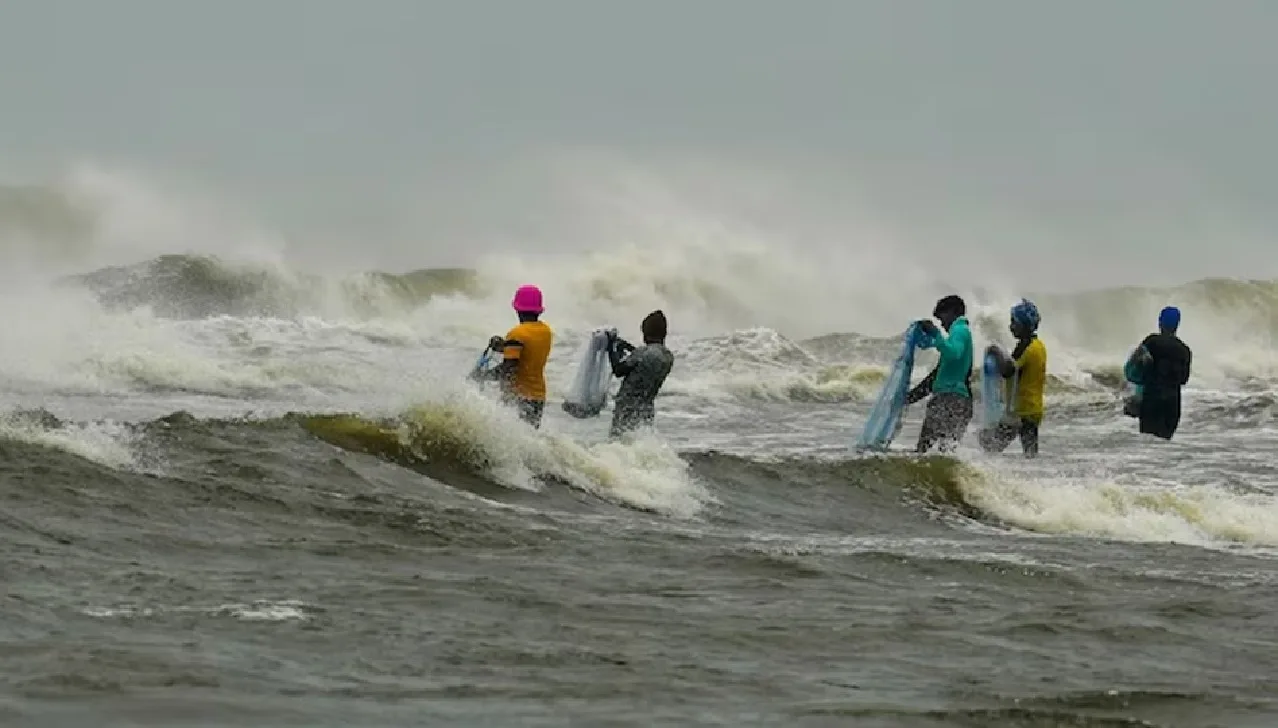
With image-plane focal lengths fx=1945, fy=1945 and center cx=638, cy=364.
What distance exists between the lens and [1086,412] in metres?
27.2

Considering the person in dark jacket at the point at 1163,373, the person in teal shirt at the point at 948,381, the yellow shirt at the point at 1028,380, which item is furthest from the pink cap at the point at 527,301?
the person in dark jacket at the point at 1163,373

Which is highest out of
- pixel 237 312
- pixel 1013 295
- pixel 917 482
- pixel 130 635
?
pixel 1013 295

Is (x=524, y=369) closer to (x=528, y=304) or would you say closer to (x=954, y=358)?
(x=528, y=304)

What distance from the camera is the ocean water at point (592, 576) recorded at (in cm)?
555

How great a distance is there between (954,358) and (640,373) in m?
2.17

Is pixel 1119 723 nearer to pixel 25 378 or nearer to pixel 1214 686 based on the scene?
pixel 1214 686

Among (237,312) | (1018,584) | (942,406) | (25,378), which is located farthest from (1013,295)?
(1018,584)

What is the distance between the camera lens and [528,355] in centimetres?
1268

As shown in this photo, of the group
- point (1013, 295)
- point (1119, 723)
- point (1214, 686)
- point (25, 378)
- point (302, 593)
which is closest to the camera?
point (1119, 723)

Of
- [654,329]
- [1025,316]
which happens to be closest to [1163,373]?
[1025,316]

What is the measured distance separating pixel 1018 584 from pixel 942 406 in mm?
5244

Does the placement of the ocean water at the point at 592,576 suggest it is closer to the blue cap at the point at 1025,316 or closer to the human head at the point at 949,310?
the human head at the point at 949,310

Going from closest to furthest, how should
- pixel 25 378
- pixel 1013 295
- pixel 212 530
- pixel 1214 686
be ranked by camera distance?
pixel 1214 686
pixel 212 530
pixel 25 378
pixel 1013 295

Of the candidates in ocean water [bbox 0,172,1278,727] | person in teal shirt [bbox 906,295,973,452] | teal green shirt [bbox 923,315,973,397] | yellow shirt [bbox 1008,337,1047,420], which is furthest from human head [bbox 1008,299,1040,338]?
ocean water [bbox 0,172,1278,727]
